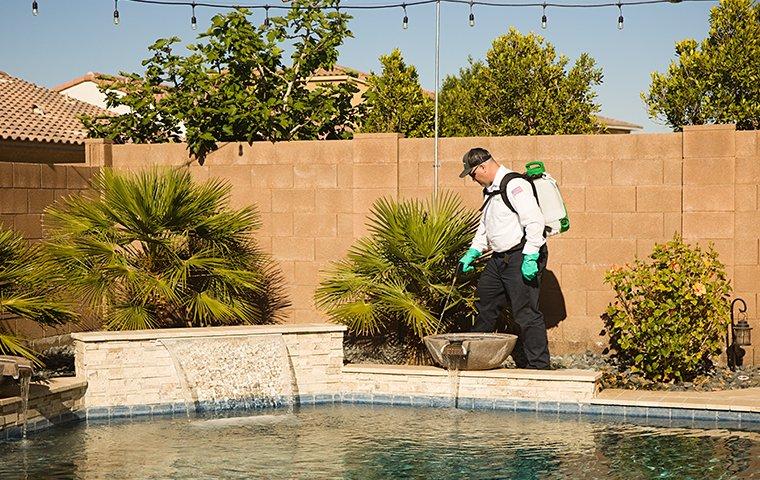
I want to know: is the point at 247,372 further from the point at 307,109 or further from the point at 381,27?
the point at 381,27

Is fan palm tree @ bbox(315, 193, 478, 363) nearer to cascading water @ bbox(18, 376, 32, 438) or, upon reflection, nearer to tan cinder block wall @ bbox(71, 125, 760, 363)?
tan cinder block wall @ bbox(71, 125, 760, 363)

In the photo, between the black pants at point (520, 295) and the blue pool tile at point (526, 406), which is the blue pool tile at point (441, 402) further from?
the black pants at point (520, 295)

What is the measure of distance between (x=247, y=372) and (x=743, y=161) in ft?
15.5

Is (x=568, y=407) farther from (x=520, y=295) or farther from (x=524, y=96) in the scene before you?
(x=524, y=96)

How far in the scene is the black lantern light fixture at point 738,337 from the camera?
9.49 metres

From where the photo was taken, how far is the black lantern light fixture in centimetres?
949

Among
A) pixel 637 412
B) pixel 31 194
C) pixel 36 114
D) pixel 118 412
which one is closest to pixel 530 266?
pixel 637 412

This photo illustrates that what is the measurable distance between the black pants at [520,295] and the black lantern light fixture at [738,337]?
A: 1694mm

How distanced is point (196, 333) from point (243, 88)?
413 centimetres

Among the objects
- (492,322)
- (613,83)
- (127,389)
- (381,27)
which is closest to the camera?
(127,389)

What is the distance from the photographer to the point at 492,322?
9.48m

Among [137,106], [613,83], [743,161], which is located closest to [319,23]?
[137,106]

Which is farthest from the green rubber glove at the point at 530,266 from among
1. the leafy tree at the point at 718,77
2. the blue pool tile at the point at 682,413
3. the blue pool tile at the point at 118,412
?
the leafy tree at the point at 718,77

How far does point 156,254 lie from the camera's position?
404 inches
